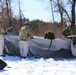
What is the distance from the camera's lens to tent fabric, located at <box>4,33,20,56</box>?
41.0 feet

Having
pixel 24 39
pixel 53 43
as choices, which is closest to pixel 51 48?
pixel 53 43

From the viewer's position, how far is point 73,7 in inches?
999

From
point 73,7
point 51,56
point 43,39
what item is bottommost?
point 51,56

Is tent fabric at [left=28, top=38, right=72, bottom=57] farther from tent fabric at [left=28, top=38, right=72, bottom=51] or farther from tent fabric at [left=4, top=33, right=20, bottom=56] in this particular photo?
tent fabric at [left=4, top=33, right=20, bottom=56]

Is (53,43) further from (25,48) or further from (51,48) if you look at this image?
(25,48)

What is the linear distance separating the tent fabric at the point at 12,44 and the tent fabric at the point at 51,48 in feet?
2.04

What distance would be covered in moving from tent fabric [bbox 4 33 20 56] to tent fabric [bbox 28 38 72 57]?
0.62m

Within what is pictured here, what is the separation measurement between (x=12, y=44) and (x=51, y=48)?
187cm

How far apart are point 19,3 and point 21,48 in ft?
55.5

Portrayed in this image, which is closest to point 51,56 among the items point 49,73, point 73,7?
point 49,73

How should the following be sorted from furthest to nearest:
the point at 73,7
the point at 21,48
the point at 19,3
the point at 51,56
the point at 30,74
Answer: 1. the point at 19,3
2. the point at 73,7
3. the point at 51,56
4. the point at 21,48
5. the point at 30,74

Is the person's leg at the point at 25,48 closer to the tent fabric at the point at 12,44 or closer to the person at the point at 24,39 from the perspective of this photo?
the person at the point at 24,39

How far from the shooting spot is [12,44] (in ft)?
41.2

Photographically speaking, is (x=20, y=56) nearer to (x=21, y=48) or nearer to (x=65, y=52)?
(x=21, y=48)
